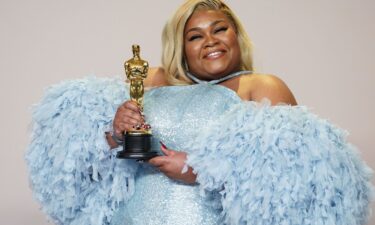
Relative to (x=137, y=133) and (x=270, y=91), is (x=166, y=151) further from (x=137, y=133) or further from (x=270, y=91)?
(x=270, y=91)

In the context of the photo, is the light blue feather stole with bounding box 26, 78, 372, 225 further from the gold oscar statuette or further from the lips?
the lips

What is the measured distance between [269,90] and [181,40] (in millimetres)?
276

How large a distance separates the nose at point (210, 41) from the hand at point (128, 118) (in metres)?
0.26

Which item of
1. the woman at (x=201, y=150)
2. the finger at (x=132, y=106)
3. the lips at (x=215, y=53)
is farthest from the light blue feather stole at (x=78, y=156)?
the lips at (x=215, y=53)

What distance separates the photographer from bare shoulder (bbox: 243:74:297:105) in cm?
160

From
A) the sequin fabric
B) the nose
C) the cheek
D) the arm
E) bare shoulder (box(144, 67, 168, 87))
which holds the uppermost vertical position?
the nose

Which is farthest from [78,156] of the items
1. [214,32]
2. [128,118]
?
[214,32]

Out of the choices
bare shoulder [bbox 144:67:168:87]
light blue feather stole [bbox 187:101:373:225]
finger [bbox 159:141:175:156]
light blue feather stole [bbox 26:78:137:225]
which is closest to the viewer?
light blue feather stole [bbox 187:101:373:225]

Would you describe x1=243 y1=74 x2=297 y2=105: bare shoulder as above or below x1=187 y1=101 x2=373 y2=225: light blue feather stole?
above

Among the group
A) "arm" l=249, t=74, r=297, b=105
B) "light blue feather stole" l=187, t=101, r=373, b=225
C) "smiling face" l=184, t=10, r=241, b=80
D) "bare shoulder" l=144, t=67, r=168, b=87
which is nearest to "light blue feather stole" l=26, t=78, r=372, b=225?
"light blue feather stole" l=187, t=101, r=373, b=225

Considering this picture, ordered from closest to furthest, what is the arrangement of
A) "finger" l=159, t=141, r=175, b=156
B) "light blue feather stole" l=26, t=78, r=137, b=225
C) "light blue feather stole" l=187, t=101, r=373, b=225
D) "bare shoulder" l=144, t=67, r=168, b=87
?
"light blue feather stole" l=187, t=101, r=373, b=225
"finger" l=159, t=141, r=175, b=156
"light blue feather stole" l=26, t=78, r=137, b=225
"bare shoulder" l=144, t=67, r=168, b=87

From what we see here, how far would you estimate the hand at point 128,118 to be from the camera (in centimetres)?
154

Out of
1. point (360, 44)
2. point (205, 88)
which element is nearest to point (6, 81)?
point (205, 88)

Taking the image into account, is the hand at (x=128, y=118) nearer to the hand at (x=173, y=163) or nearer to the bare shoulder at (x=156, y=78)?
the hand at (x=173, y=163)
